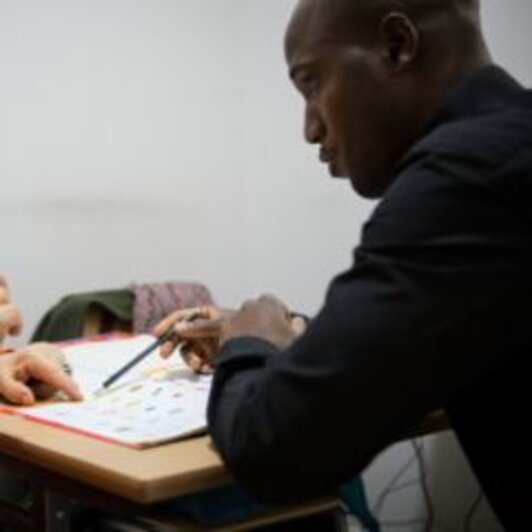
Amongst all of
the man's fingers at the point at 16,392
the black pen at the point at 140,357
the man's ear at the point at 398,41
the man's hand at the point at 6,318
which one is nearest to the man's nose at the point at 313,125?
the man's ear at the point at 398,41

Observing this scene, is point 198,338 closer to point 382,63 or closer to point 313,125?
point 313,125

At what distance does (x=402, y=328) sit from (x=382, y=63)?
1.08 ft

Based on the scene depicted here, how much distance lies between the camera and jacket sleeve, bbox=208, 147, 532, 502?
734mm

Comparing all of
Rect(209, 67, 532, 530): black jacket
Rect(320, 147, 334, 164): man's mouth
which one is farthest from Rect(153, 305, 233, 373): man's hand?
Rect(209, 67, 532, 530): black jacket

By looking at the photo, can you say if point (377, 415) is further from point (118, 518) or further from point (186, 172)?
point (186, 172)

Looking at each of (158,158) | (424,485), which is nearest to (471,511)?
(424,485)

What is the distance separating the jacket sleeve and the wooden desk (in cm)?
13

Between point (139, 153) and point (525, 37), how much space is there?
4.05ft

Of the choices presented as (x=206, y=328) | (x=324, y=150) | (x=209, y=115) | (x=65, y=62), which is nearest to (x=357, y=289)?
(x=324, y=150)

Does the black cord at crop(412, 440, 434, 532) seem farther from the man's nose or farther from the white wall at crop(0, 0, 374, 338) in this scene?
the man's nose

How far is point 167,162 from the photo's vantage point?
2.71 m

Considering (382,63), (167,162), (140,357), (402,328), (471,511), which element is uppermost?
(382,63)

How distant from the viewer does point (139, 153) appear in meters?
2.64

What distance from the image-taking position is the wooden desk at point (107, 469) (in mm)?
877
